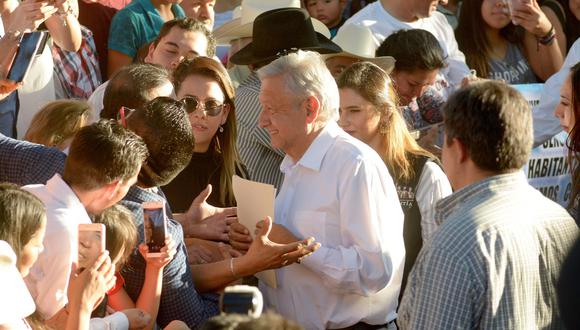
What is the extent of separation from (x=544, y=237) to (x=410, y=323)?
538mm

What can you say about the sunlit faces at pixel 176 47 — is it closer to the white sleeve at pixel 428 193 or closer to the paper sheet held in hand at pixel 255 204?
the white sleeve at pixel 428 193

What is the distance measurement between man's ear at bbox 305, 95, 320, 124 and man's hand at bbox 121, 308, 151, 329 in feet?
3.62

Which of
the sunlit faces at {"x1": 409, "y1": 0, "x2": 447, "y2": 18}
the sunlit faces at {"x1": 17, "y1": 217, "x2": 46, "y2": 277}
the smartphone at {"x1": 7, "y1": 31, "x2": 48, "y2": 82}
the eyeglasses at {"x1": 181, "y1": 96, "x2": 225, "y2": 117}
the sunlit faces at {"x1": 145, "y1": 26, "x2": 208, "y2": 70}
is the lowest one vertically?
the sunlit faces at {"x1": 409, "y1": 0, "x2": 447, "y2": 18}

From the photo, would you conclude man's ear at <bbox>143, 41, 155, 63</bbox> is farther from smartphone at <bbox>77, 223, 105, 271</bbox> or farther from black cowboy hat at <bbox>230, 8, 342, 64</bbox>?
smartphone at <bbox>77, 223, 105, 271</bbox>

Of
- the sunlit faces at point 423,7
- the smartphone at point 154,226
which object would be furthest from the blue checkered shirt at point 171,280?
the sunlit faces at point 423,7

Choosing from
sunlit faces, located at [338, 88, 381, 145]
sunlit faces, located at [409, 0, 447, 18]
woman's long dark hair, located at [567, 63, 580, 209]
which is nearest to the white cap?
sunlit faces, located at [338, 88, 381, 145]

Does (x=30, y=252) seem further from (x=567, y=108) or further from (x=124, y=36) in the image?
(x=124, y=36)

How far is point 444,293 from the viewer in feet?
12.4

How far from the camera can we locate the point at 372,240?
467 centimetres

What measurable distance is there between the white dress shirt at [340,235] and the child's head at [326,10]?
13.3 feet

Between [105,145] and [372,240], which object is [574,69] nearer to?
[372,240]

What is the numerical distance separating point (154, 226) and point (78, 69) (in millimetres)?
2916

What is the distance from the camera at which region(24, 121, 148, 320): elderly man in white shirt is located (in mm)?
3951

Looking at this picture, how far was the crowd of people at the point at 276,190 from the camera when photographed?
12.5 ft
